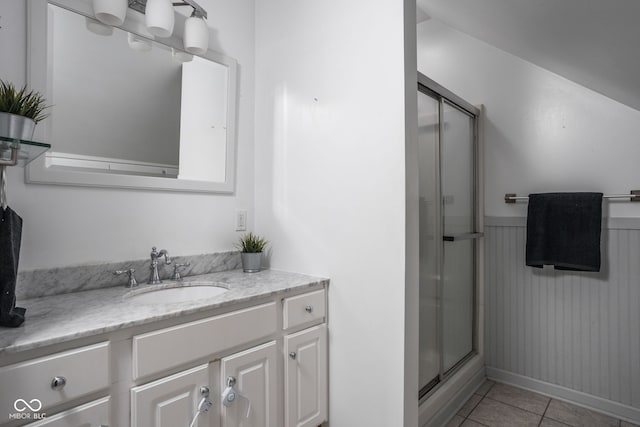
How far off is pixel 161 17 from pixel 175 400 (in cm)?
144

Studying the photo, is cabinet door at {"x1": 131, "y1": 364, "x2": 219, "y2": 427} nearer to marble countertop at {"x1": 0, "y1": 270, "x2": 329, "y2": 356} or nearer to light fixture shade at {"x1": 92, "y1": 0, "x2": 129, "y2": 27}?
marble countertop at {"x1": 0, "y1": 270, "x2": 329, "y2": 356}

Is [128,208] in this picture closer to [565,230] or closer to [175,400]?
[175,400]

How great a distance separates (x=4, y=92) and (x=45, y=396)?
769 millimetres

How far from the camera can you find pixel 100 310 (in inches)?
41.4

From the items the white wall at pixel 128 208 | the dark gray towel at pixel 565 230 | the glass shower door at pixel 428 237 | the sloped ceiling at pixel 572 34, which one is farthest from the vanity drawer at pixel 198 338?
the dark gray towel at pixel 565 230

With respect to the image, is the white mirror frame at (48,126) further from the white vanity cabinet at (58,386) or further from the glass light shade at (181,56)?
the white vanity cabinet at (58,386)

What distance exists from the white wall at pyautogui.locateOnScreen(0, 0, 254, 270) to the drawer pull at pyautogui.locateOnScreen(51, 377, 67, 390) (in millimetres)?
553

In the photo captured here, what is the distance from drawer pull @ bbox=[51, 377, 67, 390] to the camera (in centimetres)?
83

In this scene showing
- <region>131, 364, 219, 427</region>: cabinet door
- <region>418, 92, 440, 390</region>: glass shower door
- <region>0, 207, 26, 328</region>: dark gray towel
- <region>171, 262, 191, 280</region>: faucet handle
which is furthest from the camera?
<region>418, 92, 440, 390</region>: glass shower door

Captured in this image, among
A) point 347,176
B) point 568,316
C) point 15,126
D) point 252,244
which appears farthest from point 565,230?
point 15,126

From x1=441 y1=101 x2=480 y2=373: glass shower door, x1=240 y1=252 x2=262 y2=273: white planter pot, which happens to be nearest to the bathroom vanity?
x1=240 y1=252 x2=262 y2=273: white planter pot

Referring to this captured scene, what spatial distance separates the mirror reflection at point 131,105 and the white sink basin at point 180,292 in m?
0.51

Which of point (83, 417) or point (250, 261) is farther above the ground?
point (250, 261)

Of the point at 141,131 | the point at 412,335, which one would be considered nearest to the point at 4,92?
the point at 141,131
